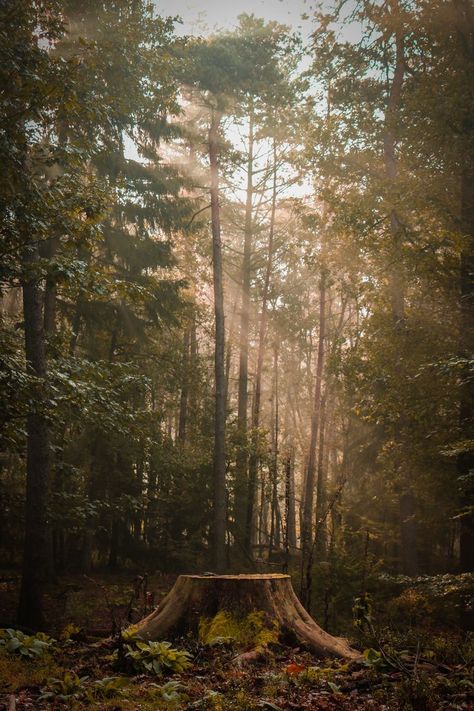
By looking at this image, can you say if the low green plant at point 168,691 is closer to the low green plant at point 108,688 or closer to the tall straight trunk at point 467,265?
the low green plant at point 108,688

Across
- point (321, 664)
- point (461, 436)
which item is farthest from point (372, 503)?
point (321, 664)

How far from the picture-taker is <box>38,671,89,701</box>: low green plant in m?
3.70

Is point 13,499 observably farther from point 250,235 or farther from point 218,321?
point 250,235

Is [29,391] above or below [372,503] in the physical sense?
above

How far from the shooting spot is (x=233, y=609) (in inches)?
231

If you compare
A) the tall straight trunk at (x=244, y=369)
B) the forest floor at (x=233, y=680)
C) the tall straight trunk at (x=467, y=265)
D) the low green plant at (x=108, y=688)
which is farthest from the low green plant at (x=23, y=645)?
the tall straight trunk at (x=244, y=369)

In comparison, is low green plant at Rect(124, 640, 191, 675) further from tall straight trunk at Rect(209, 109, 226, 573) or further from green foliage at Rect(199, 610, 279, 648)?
tall straight trunk at Rect(209, 109, 226, 573)

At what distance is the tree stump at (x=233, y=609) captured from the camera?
5.76 m

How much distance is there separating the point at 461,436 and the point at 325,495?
42.0 ft

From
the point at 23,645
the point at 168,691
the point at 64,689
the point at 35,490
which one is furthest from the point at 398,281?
the point at 64,689

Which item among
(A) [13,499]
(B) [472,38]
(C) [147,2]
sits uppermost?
(C) [147,2]

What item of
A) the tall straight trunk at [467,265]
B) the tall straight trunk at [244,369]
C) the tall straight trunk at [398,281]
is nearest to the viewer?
the tall straight trunk at [467,265]

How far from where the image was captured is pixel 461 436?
9.14 meters

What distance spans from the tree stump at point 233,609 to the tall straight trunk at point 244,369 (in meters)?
11.4
